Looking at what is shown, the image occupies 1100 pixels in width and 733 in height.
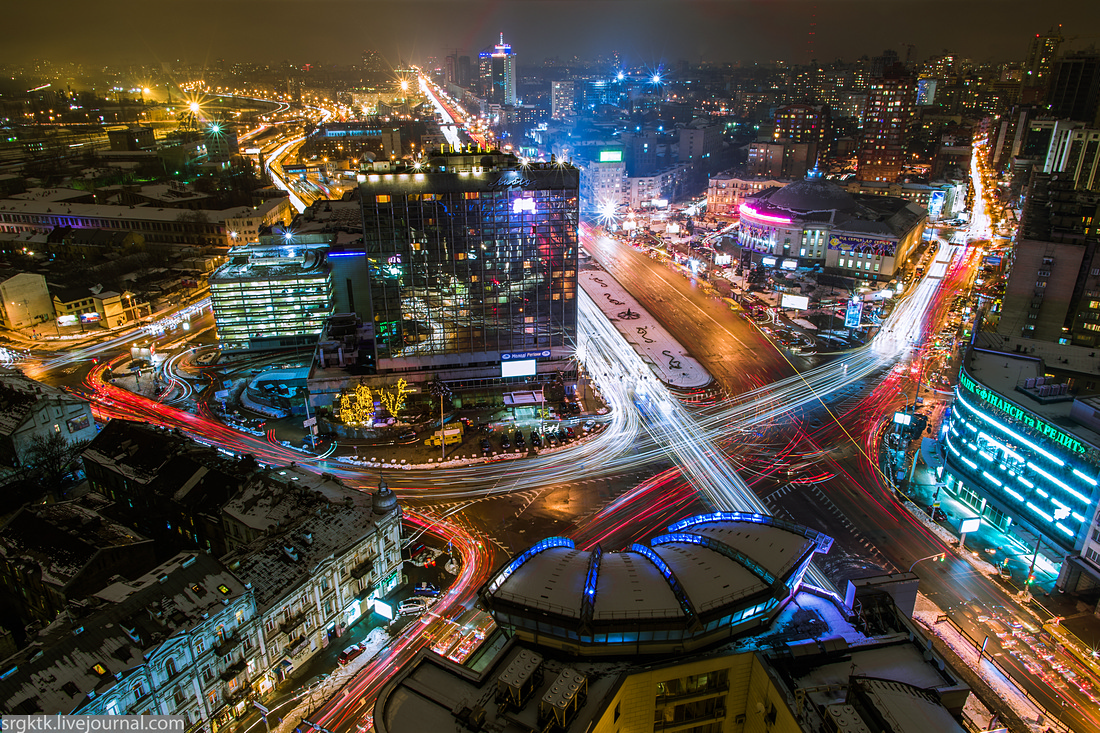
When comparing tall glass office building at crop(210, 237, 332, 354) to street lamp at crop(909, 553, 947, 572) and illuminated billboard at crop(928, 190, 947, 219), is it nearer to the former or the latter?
street lamp at crop(909, 553, 947, 572)

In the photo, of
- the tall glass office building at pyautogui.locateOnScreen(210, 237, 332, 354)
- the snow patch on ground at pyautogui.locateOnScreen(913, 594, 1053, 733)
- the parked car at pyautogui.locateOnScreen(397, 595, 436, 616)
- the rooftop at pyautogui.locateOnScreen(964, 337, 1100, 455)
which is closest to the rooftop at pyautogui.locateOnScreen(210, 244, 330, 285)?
the tall glass office building at pyautogui.locateOnScreen(210, 237, 332, 354)

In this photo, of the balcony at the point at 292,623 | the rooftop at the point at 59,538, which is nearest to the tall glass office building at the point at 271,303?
the rooftop at the point at 59,538

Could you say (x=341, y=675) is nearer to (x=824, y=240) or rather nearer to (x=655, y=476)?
(x=655, y=476)

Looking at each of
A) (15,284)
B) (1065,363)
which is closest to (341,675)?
(1065,363)

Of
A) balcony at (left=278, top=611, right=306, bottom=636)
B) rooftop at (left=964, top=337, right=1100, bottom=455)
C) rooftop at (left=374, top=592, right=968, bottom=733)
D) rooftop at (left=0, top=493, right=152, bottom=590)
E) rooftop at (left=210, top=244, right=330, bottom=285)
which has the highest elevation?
rooftop at (left=210, top=244, right=330, bottom=285)

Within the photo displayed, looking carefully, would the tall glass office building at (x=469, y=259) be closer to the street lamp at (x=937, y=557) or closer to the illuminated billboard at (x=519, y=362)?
the illuminated billboard at (x=519, y=362)

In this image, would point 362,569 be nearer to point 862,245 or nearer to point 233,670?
point 233,670
